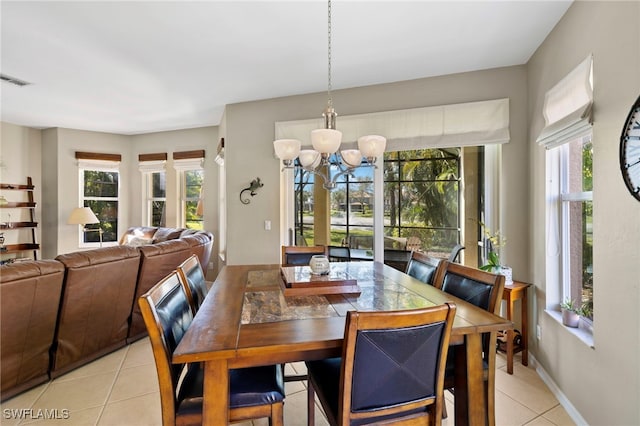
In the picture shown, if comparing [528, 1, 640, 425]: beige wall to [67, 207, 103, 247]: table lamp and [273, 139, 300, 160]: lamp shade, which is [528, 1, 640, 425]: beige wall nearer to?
[273, 139, 300, 160]: lamp shade

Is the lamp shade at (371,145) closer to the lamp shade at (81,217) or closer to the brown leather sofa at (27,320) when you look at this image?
the brown leather sofa at (27,320)

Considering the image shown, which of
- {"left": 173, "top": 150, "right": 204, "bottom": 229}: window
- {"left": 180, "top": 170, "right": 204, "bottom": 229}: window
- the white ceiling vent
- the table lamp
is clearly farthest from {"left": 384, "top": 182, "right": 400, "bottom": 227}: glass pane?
the table lamp

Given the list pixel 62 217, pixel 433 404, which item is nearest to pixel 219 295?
pixel 433 404

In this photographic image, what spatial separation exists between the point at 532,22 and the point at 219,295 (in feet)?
9.23

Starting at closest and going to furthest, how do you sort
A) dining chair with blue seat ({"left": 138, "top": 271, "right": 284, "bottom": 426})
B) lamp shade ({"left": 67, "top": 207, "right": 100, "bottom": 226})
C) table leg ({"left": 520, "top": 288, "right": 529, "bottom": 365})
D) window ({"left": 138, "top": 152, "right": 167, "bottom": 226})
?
dining chair with blue seat ({"left": 138, "top": 271, "right": 284, "bottom": 426}) < table leg ({"left": 520, "top": 288, "right": 529, "bottom": 365}) < lamp shade ({"left": 67, "top": 207, "right": 100, "bottom": 226}) < window ({"left": 138, "top": 152, "right": 167, "bottom": 226})

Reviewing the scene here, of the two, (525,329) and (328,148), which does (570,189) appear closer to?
(525,329)

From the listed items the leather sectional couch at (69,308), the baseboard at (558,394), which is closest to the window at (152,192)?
the leather sectional couch at (69,308)

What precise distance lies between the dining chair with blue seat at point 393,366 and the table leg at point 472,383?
22 cm

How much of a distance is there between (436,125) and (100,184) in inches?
235

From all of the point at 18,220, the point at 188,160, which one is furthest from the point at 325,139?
the point at 18,220

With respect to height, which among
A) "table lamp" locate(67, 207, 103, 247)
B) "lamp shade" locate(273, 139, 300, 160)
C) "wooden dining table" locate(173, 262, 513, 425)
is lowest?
"wooden dining table" locate(173, 262, 513, 425)

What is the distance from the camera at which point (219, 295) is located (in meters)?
1.75

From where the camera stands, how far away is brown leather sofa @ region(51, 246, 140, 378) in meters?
2.33

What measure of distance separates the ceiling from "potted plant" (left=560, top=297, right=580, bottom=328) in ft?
6.61
